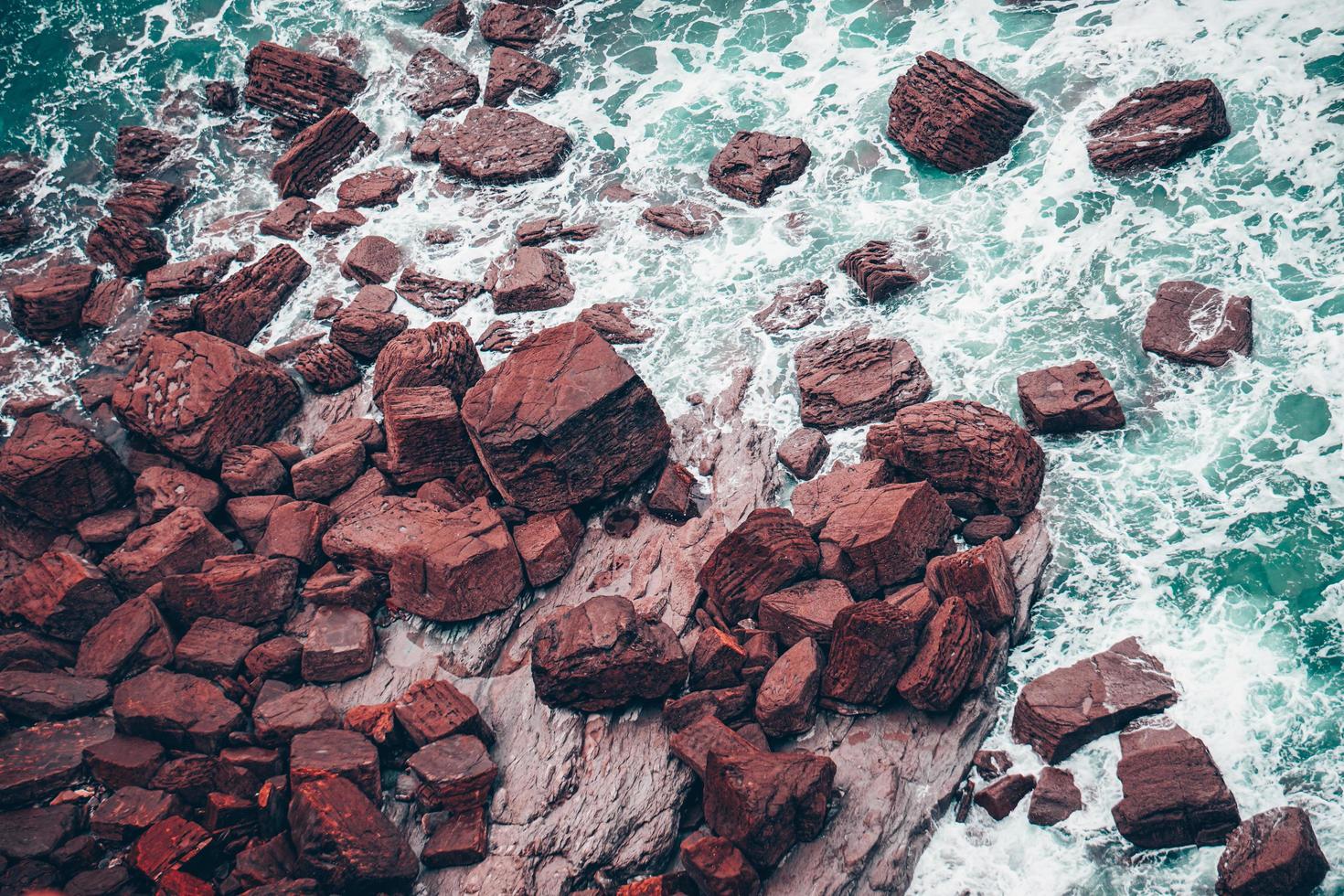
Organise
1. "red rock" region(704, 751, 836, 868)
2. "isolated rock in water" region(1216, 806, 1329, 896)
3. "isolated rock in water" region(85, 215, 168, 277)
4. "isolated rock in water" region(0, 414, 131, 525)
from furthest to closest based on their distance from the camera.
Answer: "isolated rock in water" region(85, 215, 168, 277)
"isolated rock in water" region(0, 414, 131, 525)
"red rock" region(704, 751, 836, 868)
"isolated rock in water" region(1216, 806, 1329, 896)

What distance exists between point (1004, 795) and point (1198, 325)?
27.0 ft

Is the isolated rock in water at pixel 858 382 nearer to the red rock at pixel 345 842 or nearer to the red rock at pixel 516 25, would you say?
the red rock at pixel 345 842

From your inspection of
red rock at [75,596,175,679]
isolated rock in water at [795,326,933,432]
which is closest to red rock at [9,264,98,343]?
red rock at [75,596,175,679]

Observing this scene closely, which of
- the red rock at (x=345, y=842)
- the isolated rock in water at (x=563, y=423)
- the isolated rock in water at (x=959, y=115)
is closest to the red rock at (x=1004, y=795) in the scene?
the isolated rock in water at (x=563, y=423)

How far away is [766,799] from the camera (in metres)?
10.2

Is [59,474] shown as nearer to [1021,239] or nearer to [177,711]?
[177,711]

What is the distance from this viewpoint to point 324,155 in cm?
2078

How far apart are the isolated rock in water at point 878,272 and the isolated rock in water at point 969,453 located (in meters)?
3.36

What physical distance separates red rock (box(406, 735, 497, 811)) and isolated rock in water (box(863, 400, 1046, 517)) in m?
7.00

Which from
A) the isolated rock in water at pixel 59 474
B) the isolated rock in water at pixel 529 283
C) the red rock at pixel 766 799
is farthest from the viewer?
the isolated rock in water at pixel 529 283

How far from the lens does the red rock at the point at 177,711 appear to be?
468 inches

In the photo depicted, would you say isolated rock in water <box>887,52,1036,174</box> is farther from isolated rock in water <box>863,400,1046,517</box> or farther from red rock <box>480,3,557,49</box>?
red rock <box>480,3,557,49</box>

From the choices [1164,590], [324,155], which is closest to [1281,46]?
[1164,590]

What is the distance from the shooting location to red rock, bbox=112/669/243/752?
11.9 meters
